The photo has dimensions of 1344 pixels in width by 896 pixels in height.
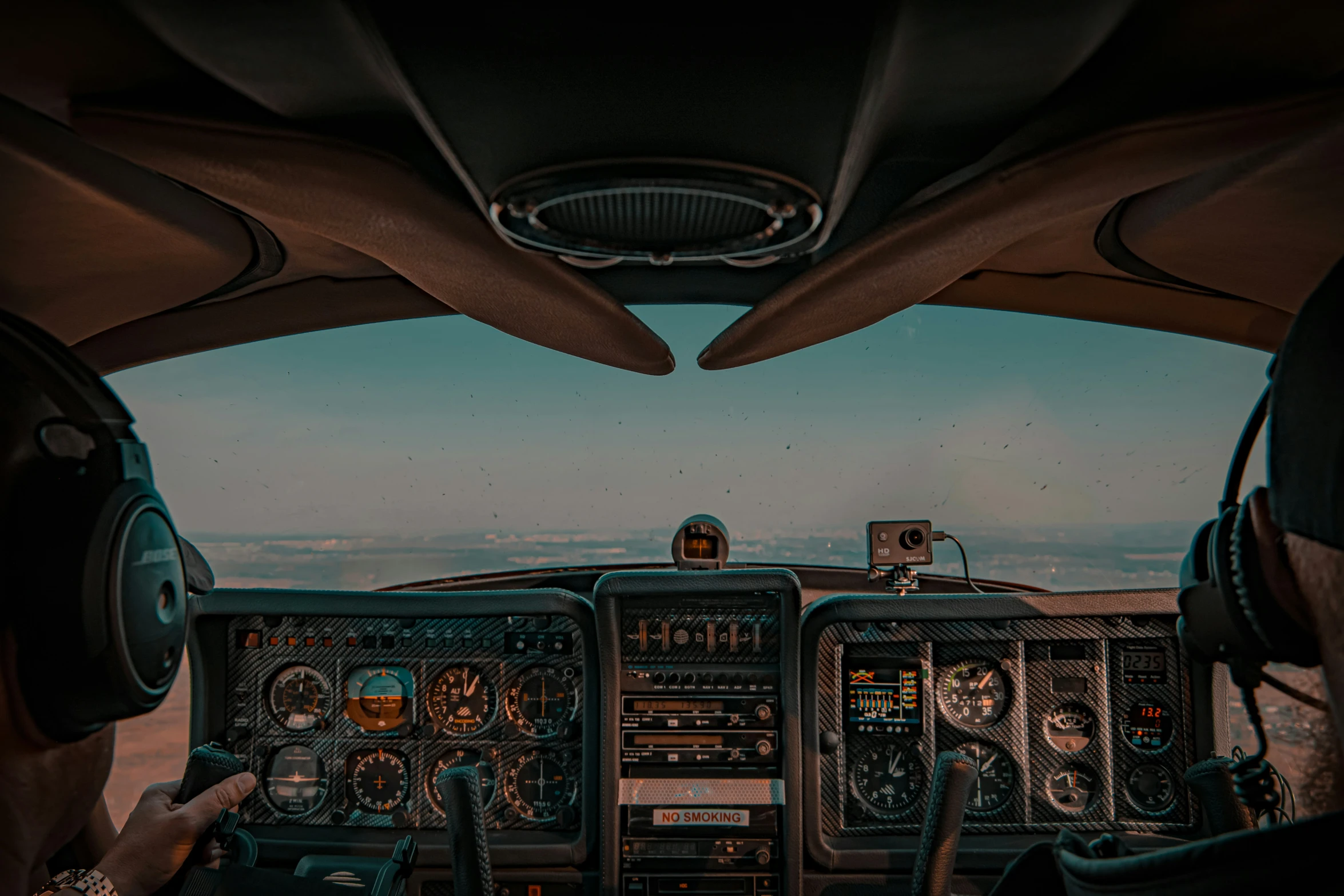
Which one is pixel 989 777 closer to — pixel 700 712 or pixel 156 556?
pixel 700 712

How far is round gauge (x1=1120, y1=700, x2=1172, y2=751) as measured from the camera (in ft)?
9.00

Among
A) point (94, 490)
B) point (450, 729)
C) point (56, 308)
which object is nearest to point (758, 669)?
point (450, 729)

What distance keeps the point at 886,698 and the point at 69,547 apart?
237cm

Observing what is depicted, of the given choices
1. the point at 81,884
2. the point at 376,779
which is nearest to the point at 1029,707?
the point at 376,779

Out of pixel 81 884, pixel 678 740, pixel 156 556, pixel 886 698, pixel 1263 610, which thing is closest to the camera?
pixel 1263 610

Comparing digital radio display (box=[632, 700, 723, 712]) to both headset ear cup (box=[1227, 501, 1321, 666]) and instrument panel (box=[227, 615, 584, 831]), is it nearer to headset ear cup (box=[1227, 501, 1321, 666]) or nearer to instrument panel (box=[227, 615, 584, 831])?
instrument panel (box=[227, 615, 584, 831])

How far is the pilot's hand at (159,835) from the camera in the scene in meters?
1.40

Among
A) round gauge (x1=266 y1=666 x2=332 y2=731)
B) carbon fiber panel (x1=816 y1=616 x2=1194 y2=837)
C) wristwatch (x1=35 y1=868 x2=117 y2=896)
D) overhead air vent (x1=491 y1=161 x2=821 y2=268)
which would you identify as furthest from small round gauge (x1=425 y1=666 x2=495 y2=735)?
overhead air vent (x1=491 y1=161 x2=821 y2=268)

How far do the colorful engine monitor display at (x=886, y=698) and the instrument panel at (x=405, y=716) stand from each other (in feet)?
2.85

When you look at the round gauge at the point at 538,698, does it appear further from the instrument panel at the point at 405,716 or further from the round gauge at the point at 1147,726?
the round gauge at the point at 1147,726

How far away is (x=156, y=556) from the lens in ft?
3.21

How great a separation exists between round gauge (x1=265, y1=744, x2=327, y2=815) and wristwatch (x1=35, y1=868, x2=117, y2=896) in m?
1.55

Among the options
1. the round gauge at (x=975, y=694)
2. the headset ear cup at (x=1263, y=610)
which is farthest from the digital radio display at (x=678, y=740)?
the headset ear cup at (x=1263, y=610)

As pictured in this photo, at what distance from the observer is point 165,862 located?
1.47 metres
